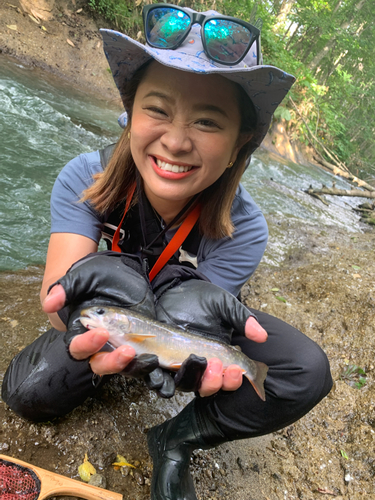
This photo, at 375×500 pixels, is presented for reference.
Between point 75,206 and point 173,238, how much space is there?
0.75 metres

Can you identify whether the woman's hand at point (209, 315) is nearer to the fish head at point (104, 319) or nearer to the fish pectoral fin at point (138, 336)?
the fish pectoral fin at point (138, 336)

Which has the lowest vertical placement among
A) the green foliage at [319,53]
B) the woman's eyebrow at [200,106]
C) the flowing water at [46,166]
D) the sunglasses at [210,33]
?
the flowing water at [46,166]

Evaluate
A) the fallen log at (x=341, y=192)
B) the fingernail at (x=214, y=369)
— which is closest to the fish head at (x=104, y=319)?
the fingernail at (x=214, y=369)

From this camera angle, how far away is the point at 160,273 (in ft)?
7.13

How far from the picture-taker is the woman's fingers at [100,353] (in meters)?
1.34

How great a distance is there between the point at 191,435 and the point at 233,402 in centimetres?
33

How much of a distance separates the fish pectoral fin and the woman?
0.50 ft

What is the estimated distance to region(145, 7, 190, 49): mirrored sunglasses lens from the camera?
1.89m

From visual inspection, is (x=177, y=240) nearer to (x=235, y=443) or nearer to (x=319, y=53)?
(x=235, y=443)

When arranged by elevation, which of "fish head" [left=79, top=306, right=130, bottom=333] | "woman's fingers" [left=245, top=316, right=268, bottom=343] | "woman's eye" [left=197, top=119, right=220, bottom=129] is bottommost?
"fish head" [left=79, top=306, right=130, bottom=333]

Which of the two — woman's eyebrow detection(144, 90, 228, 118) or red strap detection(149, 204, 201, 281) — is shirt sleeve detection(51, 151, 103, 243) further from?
woman's eyebrow detection(144, 90, 228, 118)

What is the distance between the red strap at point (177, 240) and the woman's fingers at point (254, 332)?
31.6 inches

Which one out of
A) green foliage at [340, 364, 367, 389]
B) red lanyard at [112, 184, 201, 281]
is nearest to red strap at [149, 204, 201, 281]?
red lanyard at [112, 184, 201, 281]

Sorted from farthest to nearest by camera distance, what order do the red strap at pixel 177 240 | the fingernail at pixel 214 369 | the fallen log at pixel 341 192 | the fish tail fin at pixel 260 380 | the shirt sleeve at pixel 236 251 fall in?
1. the fallen log at pixel 341 192
2. the shirt sleeve at pixel 236 251
3. the red strap at pixel 177 240
4. the fish tail fin at pixel 260 380
5. the fingernail at pixel 214 369
